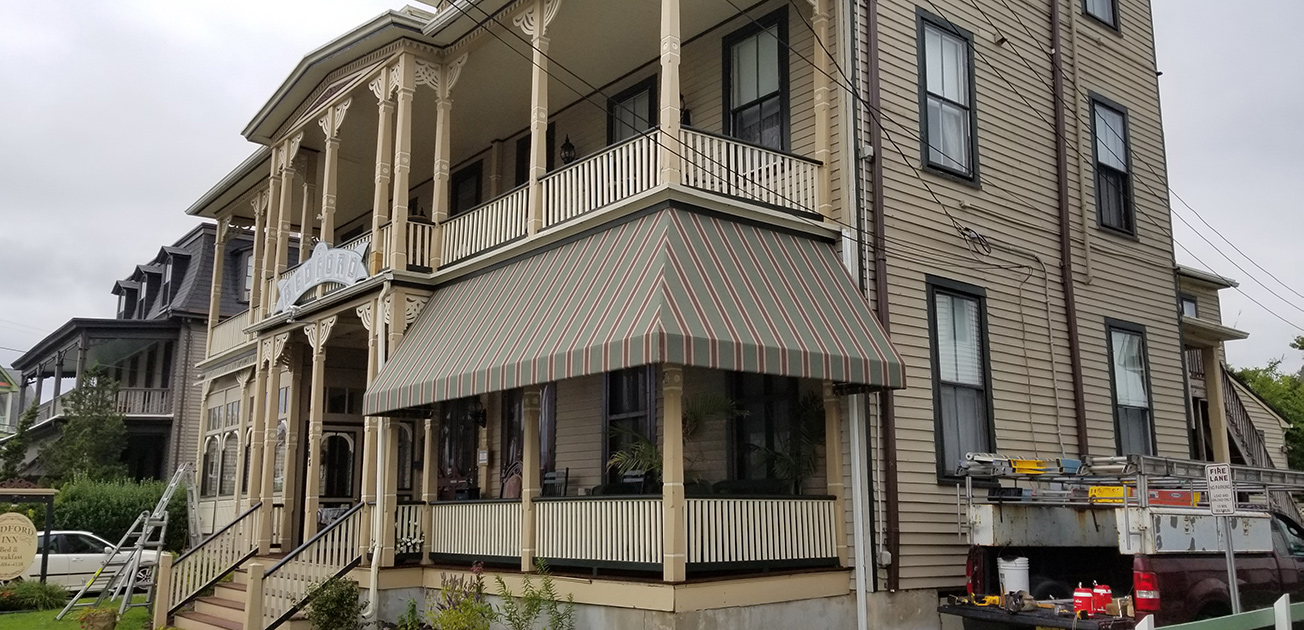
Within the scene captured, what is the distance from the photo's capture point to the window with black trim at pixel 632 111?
56.2 ft

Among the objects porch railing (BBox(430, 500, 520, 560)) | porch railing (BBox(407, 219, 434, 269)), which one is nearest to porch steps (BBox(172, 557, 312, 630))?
porch railing (BBox(430, 500, 520, 560))

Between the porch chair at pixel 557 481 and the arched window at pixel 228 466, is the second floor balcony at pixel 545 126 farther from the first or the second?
the arched window at pixel 228 466

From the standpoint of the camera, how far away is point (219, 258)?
25.9 meters

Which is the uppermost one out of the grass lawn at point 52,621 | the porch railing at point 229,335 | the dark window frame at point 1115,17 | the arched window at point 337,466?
the dark window frame at point 1115,17

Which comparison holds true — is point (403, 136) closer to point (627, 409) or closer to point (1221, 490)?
point (627, 409)

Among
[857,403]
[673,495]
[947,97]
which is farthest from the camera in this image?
[947,97]

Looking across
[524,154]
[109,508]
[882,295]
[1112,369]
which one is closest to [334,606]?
[882,295]

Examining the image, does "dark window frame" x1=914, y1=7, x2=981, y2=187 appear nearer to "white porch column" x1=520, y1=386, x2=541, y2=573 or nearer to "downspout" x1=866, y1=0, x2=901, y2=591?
"downspout" x1=866, y1=0, x2=901, y2=591

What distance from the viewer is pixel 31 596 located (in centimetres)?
2016

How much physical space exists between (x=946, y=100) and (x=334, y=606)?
10.8m

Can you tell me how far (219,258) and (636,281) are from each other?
59.1 ft

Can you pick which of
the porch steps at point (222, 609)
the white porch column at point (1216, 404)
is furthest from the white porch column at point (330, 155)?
the white porch column at point (1216, 404)

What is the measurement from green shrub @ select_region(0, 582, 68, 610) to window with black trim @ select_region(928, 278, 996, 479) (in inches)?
672

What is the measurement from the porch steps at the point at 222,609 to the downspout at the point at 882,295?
8.91m
